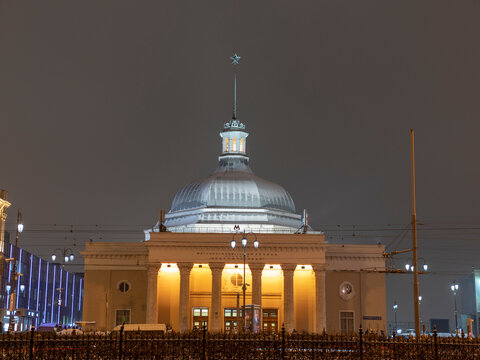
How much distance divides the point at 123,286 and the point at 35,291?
139ft

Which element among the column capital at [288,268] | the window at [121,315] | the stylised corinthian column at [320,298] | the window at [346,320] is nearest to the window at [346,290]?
the window at [346,320]

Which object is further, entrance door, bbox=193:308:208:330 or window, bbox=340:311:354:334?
window, bbox=340:311:354:334

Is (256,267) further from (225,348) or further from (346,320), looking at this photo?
(225,348)

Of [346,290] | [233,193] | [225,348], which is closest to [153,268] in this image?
[233,193]

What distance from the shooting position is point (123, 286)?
270 feet

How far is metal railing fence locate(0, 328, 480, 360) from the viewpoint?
28984 mm

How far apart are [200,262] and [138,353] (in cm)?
4674

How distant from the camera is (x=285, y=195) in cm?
9150

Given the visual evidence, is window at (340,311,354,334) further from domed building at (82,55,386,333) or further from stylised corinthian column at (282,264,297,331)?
stylised corinthian column at (282,264,297,331)

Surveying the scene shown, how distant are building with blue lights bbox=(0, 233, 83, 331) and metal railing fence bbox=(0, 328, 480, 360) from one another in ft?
208

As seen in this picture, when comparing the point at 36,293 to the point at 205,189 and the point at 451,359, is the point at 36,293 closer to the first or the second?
the point at 205,189

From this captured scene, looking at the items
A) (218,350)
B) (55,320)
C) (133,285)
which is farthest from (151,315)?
(55,320)

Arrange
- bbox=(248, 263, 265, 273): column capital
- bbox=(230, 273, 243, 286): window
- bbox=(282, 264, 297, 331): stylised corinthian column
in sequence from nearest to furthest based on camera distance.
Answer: bbox=(282, 264, 297, 331): stylised corinthian column
bbox=(248, 263, 265, 273): column capital
bbox=(230, 273, 243, 286): window

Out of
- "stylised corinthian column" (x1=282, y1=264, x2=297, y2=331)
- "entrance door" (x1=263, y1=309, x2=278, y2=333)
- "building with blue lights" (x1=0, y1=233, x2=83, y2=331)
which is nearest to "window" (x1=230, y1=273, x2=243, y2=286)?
"entrance door" (x1=263, y1=309, x2=278, y2=333)
